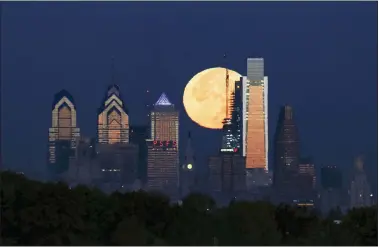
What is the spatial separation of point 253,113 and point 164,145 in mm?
5700

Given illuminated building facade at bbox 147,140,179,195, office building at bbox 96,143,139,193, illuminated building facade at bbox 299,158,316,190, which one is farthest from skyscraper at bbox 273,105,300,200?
office building at bbox 96,143,139,193

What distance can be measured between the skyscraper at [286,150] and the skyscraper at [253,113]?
1.45 ft

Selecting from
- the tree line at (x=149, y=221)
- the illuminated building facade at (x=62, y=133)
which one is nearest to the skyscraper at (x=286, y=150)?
the illuminated building facade at (x=62, y=133)

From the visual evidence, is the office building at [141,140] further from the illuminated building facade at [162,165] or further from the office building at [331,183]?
the office building at [331,183]

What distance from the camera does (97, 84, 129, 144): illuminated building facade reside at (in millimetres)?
27031

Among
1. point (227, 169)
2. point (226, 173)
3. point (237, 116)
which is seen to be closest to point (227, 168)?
point (227, 169)

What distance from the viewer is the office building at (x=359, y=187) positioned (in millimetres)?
21392

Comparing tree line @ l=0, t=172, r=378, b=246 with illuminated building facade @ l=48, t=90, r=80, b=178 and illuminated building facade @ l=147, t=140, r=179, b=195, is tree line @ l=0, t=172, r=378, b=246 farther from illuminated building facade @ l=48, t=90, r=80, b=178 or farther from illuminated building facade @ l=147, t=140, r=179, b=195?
illuminated building facade @ l=147, t=140, r=179, b=195

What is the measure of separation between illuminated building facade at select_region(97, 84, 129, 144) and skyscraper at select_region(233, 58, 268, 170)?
3.81 meters

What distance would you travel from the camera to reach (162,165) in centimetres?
2808

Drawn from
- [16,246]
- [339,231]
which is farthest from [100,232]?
[339,231]

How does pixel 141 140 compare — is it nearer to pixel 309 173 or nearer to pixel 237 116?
pixel 237 116

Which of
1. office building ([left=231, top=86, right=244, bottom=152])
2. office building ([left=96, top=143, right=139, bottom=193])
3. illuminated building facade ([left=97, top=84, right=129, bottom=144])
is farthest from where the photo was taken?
office building ([left=231, top=86, right=244, bottom=152])

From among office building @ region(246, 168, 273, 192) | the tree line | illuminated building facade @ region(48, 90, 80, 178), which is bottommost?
the tree line
